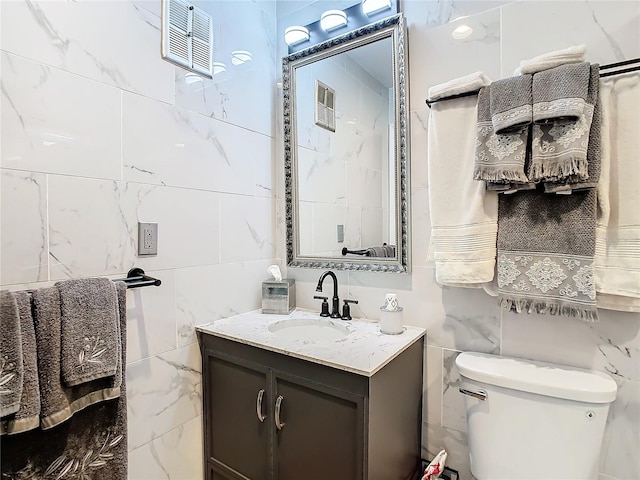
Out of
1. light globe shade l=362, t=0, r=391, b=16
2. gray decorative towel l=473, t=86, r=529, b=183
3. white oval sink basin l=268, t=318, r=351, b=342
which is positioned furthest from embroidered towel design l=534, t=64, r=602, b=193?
white oval sink basin l=268, t=318, r=351, b=342

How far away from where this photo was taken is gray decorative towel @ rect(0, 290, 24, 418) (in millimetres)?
780

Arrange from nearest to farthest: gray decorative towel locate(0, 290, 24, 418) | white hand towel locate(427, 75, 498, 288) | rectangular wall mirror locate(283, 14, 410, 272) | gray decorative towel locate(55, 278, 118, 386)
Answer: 1. gray decorative towel locate(0, 290, 24, 418)
2. gray decorative towel locate(55, 278, 118, 386)
3. white hand towel locate(427, 75, 498, 288)
4. rectangular wall mirror locate(283, 14, 410, 272)

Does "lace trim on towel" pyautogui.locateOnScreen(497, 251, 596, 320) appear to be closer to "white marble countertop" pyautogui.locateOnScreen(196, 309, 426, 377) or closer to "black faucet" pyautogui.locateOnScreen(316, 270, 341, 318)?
"white marble countertop" pyautogui.locateOnScreen(196, 309, 426, 377)

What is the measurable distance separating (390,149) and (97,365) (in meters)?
1.31

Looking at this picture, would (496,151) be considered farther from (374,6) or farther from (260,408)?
(260,408)

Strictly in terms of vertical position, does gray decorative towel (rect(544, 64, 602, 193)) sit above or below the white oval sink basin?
above

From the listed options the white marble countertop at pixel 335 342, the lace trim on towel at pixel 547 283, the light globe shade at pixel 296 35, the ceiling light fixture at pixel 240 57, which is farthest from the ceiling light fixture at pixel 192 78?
the lace trim on towel at pixel 547 283

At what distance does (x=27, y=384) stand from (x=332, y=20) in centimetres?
178

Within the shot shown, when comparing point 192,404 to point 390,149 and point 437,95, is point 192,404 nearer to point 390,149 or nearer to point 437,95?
point 390,149

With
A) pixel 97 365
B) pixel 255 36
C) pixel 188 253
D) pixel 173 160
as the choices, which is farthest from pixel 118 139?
pixel 255 36

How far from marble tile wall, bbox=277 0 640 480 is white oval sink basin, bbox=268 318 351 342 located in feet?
0.50

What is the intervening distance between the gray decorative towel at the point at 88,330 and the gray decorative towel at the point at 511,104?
1.28 meters

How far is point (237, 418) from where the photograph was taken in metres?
1.33

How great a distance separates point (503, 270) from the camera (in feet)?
3.53
